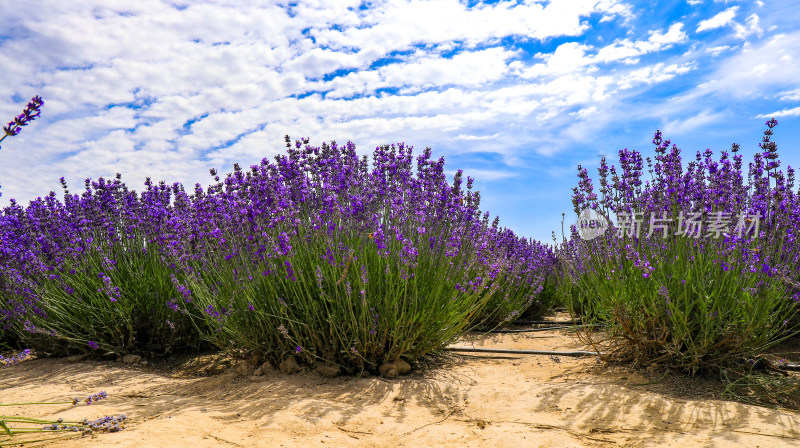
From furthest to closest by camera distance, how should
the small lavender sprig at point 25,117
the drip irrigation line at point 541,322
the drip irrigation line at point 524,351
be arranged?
the drip irrigation line at point 541,322 → the drip irrigation line at point 524,351 → the small lavender sprig at point 25,117

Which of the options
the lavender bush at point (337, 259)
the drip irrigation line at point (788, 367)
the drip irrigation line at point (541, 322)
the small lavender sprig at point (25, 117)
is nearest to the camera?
the small lavender sprig at point (25, 117)

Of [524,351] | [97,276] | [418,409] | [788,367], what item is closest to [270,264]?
[418,409]

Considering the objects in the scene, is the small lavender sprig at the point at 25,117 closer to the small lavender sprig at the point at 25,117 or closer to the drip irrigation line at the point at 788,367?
the small lavender sprig at the point at 25,117

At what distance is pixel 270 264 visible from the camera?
3752 mm

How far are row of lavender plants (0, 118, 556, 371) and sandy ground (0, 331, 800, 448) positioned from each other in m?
0.35

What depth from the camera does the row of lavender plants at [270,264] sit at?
3768 millimetres

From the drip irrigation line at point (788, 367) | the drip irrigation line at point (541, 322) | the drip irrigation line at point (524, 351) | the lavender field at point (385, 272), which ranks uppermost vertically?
the lavender field at point (385, 272)

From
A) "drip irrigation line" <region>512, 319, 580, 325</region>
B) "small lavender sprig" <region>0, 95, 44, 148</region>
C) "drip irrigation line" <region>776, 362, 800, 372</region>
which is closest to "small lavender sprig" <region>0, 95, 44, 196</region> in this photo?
"small lavender sprig" <region>0, 95, 44, 148</region>

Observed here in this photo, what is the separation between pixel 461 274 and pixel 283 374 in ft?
5.63

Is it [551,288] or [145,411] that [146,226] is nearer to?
[145,411]

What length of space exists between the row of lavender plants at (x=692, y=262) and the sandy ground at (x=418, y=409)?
14.2 inches

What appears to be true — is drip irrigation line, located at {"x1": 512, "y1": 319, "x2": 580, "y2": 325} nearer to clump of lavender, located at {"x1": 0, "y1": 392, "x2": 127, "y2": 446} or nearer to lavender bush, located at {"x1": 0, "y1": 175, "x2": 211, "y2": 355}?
lavender bush, located at {"x1": 0, "y1": 175, "x2": 211, "y2": 355}

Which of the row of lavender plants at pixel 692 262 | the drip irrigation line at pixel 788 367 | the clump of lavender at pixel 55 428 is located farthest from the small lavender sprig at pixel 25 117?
the drip irrigation line at pixel 788 367

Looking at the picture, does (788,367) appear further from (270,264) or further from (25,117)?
(25,117)
